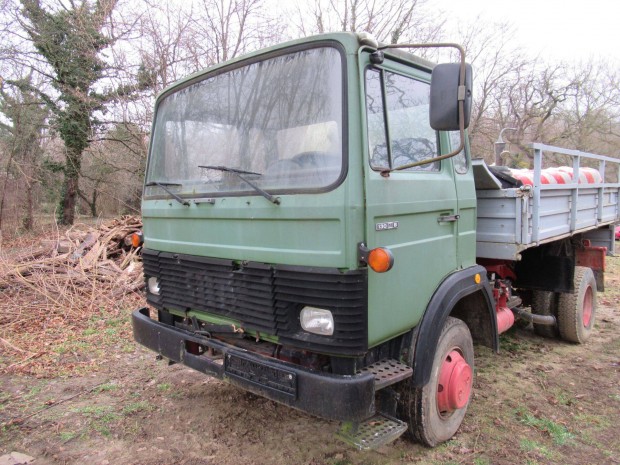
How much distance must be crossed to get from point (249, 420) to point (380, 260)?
1.89 m

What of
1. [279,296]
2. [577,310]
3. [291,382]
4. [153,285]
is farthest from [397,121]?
[577,310]

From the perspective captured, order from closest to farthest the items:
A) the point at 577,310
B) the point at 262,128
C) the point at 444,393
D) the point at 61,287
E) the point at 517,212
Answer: the point at 262,128
the point at 444,393
the point at 517,212
the point at 577,310
the point at 61,287

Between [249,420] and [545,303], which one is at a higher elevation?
[545,303]

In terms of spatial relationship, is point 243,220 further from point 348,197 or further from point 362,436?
point 362,436

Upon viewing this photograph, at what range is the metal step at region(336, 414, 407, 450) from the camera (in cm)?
220

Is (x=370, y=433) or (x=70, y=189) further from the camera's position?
(x=70, y=189)

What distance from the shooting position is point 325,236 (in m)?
2.20

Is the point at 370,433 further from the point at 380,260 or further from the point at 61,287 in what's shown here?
the point at 61,287

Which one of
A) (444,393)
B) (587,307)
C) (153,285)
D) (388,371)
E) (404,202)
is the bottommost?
(587,307)

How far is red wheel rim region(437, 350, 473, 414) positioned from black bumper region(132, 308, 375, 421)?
829mm

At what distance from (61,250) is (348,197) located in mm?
7289

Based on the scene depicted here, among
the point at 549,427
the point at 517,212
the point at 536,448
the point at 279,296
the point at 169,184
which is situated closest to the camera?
the point at 279,296

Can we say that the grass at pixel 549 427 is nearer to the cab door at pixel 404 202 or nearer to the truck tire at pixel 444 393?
the truck tire at pixel 444 393

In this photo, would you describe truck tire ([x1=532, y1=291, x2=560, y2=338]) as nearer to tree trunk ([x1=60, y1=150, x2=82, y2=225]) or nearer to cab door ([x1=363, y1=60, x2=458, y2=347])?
cab door ([x1=363, y1=60, x2=458, y2=347])
